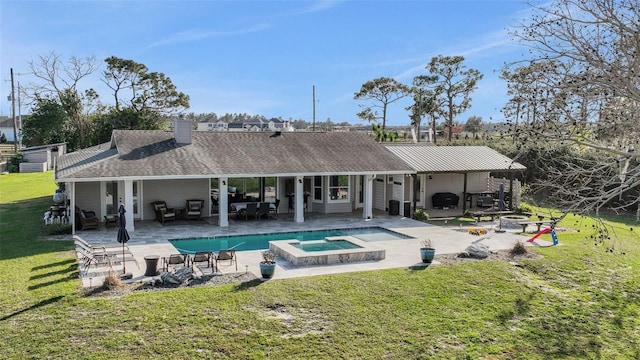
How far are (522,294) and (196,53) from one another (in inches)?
1186

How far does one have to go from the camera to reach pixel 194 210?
2105 centimetres

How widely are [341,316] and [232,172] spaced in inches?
409

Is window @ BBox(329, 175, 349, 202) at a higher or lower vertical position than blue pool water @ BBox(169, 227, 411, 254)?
higher

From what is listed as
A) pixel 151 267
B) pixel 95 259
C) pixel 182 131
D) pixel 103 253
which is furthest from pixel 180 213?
pixel 151 267

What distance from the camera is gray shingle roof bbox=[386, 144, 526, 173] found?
24.2 m

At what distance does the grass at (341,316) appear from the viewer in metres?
9.18

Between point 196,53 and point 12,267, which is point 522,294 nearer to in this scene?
point 12,267

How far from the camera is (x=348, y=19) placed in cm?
2275

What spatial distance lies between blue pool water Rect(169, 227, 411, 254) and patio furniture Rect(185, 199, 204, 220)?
3485mm

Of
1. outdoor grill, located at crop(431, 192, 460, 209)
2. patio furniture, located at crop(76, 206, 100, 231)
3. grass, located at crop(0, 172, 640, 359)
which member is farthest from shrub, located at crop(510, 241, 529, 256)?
patio furniture, located at crop(76, 206, 100, 231)

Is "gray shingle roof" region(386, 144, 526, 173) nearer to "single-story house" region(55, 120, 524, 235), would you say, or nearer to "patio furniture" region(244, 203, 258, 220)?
"single-story house" region(55, 120, 524, 235)

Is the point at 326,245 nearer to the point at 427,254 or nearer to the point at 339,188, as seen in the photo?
the point at 427,254

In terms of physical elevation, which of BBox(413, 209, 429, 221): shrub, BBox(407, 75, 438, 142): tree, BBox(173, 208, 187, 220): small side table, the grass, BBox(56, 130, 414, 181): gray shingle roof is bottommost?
the grass

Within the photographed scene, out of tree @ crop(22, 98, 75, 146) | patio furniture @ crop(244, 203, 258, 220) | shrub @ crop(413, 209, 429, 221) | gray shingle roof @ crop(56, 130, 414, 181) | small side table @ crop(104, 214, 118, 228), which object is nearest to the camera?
gray shingle roof @ crop(56, 130, 414, 181)
